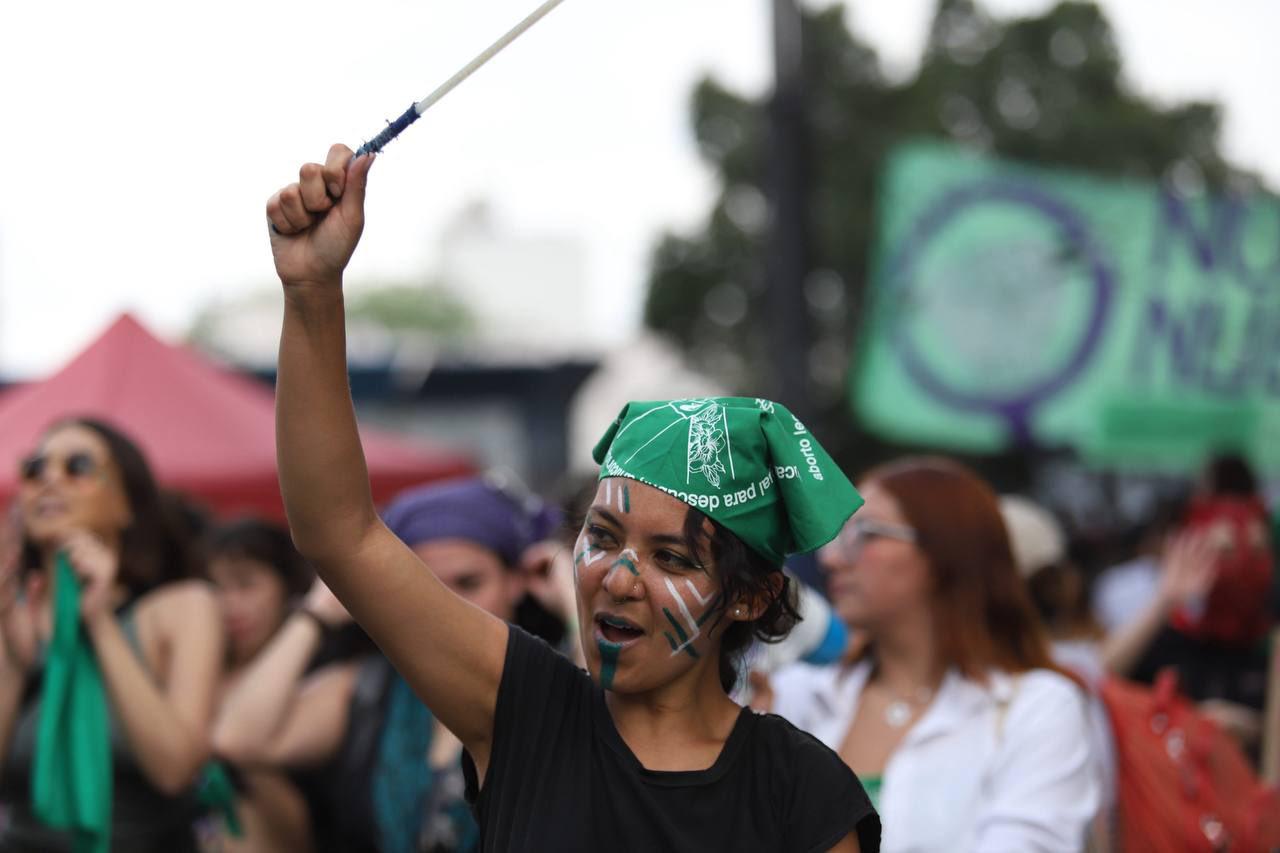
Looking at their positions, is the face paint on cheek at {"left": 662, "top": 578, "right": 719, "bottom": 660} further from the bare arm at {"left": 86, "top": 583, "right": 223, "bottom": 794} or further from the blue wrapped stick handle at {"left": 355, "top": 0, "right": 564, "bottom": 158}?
the bare arm at {"left": 86, "top": 583, "right": 223, "bottom": 794}

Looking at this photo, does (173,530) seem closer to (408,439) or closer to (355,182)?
(355,182)

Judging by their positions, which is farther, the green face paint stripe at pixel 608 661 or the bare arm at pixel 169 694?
the bare arm at pixel 169 694

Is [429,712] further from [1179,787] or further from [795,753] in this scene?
[1179,787]

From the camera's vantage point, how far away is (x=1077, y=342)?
8672 millimetres

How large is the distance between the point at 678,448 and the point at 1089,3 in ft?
72.8

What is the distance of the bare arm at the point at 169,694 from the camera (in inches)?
131

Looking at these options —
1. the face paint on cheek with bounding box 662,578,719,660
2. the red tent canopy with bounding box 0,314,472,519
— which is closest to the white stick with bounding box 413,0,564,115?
the face paint on cheek with bounding box 662,578,719,660

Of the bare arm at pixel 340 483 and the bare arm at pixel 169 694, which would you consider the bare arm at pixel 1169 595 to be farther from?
the bare arm at pixel 340 483

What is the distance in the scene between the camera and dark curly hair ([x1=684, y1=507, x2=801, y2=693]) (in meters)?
1.91

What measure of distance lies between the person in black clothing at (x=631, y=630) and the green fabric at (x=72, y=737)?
1.63 metres

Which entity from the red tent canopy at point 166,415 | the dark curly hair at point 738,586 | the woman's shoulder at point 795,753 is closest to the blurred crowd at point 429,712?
the dark curly hair at point 738,586

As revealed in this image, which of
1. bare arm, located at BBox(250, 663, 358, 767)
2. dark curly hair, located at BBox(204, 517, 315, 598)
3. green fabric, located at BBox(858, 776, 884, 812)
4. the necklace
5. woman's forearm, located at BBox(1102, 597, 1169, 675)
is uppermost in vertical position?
dark curly hair, located at BBox(204, 517, 315, 598)

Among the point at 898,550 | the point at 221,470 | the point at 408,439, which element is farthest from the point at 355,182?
the point at 408,439

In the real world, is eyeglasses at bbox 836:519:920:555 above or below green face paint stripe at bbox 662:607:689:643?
below
